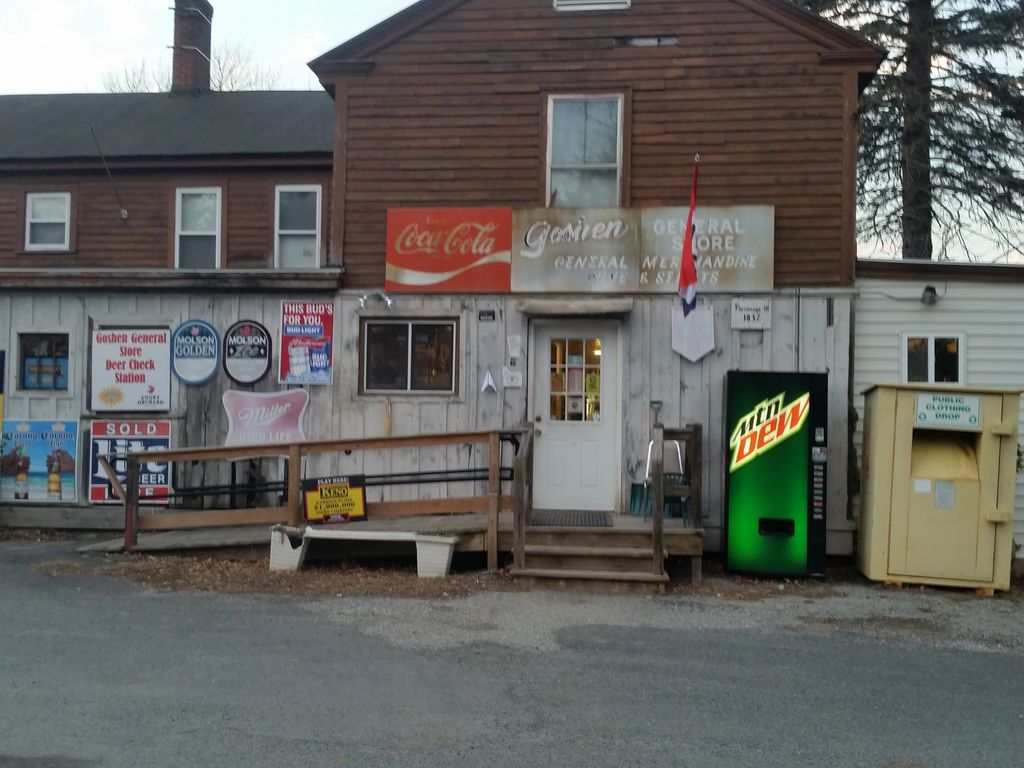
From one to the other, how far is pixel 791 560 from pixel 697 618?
1967mm

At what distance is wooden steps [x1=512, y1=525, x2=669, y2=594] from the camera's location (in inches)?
363

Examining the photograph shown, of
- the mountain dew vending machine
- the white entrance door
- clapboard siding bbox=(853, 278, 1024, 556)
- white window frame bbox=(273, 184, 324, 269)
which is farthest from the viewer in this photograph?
white window frame bbox=(273, 184, 324, 269)

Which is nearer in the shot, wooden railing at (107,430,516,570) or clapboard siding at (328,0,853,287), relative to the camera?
wooden railing at (107,430,516,570)

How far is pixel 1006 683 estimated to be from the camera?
662 cm

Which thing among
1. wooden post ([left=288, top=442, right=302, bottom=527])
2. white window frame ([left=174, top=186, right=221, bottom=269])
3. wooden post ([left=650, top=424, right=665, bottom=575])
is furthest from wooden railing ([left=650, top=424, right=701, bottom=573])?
white window frame ([left=174, top=186, right=221, bottom=269])

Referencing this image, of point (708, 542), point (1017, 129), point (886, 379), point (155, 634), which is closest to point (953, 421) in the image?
point (886, 379)

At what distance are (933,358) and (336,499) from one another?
6797mm

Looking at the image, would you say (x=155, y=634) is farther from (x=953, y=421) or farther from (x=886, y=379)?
(x=886, y=379)

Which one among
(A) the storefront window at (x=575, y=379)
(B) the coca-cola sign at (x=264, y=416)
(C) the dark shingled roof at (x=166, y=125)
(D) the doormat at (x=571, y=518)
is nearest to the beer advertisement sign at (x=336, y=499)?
(B) the coca-cola sign at (x=264, y=416)

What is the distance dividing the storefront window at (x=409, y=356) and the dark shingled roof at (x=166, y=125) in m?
3.39

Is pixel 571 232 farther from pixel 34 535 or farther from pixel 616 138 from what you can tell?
pixel 34 535

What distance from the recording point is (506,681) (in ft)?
21.0

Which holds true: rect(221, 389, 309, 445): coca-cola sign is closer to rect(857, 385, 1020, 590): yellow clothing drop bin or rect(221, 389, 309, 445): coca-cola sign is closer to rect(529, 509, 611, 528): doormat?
rect(529, 509, 611, 528): doormat

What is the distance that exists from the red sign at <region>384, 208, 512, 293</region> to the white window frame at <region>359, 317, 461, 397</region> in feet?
1.17
